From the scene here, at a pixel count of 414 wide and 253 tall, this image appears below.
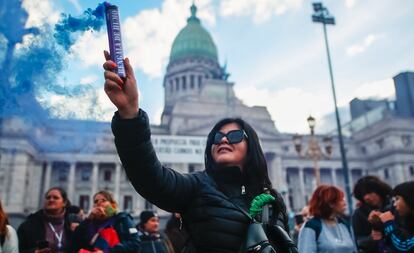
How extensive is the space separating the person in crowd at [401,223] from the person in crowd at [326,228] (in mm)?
554

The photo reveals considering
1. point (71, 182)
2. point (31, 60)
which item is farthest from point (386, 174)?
point (31, 60)

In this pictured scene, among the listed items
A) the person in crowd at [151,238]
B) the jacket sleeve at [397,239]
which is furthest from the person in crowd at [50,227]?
the jacket sleeve at [397,239]

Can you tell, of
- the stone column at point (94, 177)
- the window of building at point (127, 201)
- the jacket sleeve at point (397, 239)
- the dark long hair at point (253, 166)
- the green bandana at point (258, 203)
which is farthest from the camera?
the window of building at point (127, 201)

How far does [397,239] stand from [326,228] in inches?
31.3

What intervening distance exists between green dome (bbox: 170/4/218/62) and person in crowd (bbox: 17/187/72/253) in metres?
59.5

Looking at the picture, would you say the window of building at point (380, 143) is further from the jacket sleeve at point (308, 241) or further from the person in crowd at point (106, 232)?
the person in crowd at point (106, 232)

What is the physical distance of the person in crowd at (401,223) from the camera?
3.46 meters

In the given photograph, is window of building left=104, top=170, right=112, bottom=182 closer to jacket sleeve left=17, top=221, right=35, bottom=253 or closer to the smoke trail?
jacket sleeve left=17, top=221, right=35, bottom=253

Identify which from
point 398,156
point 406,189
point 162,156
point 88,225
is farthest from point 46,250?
point 398,156

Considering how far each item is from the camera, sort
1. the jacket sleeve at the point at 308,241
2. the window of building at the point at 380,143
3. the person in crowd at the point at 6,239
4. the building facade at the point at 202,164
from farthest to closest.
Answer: the window of building at the point at 380,143
the building facade at the point at 202,164
the jacket sleeve at the point at 308,241
the person in crowd at the point at 6,239

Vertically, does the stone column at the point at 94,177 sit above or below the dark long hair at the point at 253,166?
above

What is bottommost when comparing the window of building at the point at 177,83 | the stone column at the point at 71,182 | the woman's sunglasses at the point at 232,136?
the woman's sunglasses at the point at 232,136

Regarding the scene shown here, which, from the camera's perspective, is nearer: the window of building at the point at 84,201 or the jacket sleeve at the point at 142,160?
the jacket sleeve at the point at 142,160

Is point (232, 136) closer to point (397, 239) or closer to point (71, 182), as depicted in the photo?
point (397, 239)
